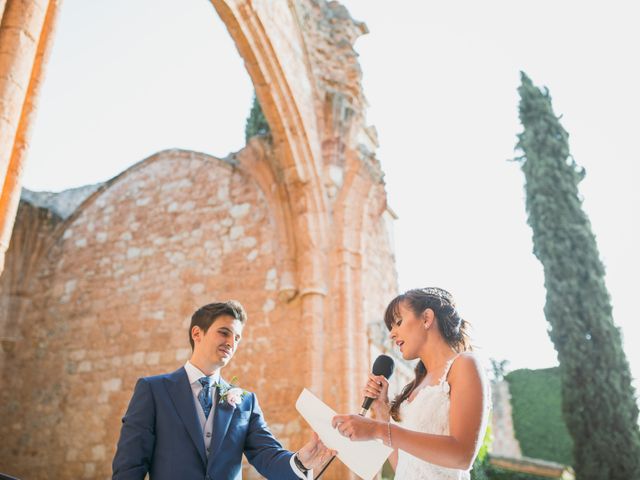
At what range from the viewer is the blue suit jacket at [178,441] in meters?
2.19

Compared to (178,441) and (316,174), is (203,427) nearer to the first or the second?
(178,441)

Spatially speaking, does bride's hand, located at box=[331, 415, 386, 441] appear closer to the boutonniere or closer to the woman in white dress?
the woman in white dress

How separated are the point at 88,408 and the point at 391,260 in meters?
4.79

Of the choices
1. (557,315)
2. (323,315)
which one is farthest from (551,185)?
(323,315)

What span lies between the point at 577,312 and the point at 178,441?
876cm

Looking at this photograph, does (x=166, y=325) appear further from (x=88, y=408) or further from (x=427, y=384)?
(x=427, y=384)

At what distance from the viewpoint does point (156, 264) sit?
298 inches

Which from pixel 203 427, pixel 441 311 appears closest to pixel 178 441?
pixel 203 427

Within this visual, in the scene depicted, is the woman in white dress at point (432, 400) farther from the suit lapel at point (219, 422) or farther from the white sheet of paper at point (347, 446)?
the suit lapel at point (219, 422)

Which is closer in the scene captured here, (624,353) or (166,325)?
(166,325)

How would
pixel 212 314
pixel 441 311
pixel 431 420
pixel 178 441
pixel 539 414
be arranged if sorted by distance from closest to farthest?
pixel 431 420
pixel 441 311
pixel 178 441
pixel 212 314
pixel 539 414

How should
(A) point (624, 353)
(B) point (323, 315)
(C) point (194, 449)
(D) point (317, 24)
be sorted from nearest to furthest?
(C) point (194, 449) → (B) point (323, 315) → (D) point (317, 24) → (A) point (624, 353)

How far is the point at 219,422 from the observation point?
2.38 metres

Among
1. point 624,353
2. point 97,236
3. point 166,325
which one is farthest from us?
point 624,353
